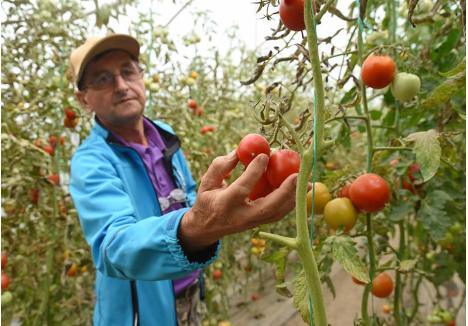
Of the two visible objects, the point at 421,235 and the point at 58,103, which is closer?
the point at 421,235

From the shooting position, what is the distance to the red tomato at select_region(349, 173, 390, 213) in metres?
0.95

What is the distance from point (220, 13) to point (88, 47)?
1.78 meters

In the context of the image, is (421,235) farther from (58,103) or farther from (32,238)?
(32,238)

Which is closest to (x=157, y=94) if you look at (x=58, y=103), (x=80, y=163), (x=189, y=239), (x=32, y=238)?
(x=58, y=103)

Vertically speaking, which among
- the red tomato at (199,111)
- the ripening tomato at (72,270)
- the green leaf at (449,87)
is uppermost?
the green leaf at (449,87)

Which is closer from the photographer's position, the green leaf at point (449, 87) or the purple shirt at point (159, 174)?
the green leaf at point (449, 87)

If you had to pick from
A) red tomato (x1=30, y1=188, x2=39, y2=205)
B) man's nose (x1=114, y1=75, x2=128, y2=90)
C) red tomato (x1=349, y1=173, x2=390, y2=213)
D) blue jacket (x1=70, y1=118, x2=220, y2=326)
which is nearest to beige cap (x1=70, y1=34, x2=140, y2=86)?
man's nose (x1=114, y1=75, x2=128, y2=90)

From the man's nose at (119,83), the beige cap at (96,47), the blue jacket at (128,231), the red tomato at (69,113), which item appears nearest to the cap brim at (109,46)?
the beige cap at (96,47)

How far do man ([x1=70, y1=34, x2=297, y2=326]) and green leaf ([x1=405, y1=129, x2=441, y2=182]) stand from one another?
0.32m

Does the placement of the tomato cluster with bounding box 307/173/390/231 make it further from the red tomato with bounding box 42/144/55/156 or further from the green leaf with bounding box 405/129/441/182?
the red tomato with bounding box 42/144/55/156

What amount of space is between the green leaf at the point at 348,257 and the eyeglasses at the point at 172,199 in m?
0.81

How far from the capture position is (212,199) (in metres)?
0.71

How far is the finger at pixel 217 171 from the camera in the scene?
0.73 m

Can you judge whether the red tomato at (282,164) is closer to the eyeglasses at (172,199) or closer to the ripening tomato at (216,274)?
the eyeglasses at (172,199)
